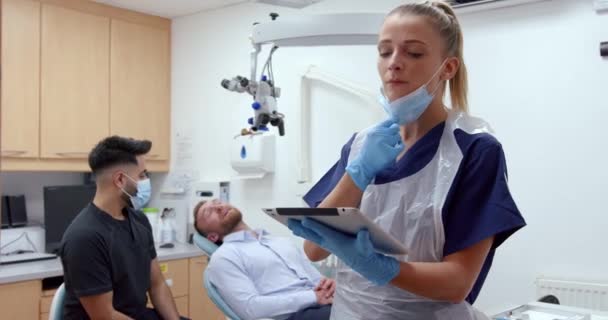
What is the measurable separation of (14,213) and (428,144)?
10.7 ft

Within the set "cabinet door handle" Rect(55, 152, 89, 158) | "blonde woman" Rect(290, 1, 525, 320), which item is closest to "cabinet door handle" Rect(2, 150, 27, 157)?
"cabinet door handle" Rect(55, 152, 89, 158)

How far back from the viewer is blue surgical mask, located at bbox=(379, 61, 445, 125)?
108 centimetres

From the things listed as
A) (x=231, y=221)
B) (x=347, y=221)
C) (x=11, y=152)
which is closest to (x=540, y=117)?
(x=231, y=221)

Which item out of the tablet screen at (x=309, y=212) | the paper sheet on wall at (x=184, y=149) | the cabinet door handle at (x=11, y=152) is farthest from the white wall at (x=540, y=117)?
the tablet screen at (x=309, y=212)

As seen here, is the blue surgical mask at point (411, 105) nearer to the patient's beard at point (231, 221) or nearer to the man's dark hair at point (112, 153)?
the man's dark hair at point (112, 153)

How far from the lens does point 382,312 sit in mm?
1079

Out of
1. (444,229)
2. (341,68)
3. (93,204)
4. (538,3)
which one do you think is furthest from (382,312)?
(341,68)

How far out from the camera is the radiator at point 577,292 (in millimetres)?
2404

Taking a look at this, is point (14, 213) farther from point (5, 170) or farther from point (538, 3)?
point (538, 3)

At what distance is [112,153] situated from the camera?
258cm

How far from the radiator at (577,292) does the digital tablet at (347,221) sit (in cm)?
184

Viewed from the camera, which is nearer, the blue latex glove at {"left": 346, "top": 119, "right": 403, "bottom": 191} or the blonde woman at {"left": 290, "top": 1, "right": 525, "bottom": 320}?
the blonde woman at {"left": 290, "top": 1, "right": 525, "bottom": 320}

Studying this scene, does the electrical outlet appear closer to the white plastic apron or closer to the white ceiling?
the white plastic apron

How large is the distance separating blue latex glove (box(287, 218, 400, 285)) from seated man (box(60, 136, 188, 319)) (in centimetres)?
159
